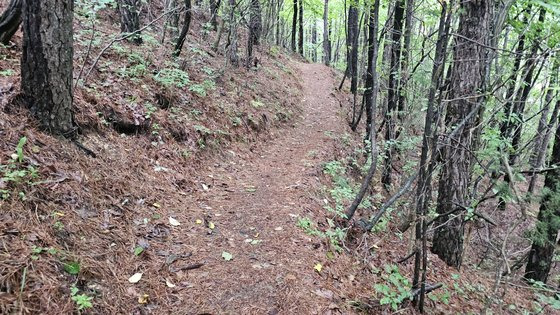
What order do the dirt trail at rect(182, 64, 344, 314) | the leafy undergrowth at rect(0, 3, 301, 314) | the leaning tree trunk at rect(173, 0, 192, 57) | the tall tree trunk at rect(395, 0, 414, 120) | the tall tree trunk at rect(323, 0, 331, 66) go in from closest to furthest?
the leafy undergrowth at rect(0, 3, 301, 314) < the dirt trail at rect(182, 64, 344, 314) < the tall tree trunk at rect(395, 0, 414, 120) < the leaning tree trunk at rect(173, 0, 192, 57) < the tall tree trunk at rect(323, 0, 331, 66)

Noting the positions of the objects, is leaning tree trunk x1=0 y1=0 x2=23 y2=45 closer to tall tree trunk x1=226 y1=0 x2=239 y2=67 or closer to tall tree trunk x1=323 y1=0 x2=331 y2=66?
tall tree trunk x1=226 y1=0 x2=239 y2=67

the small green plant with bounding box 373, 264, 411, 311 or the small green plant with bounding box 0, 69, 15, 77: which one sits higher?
the small green plant with bounding box 0, 69, 15, 77

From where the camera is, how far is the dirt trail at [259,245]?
10.9 feet

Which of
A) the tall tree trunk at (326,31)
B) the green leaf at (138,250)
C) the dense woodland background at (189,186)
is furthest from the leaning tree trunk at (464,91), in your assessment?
the tall tree trunk at (326,31)

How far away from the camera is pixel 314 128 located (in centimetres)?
1183

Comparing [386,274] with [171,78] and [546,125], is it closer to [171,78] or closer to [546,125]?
[546,125]

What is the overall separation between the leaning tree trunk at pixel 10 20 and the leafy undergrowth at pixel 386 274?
4.91 m

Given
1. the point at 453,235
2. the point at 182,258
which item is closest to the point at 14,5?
the point at 182,258

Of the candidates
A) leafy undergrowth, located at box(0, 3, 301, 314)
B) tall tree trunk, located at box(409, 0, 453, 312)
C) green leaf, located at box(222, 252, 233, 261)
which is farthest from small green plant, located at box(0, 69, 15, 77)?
tall tree trunk, located at box(409, 0, 453, 312)

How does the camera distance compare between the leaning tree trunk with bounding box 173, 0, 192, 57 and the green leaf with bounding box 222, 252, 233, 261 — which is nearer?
the green leaf with bounding box 222, 252, 233, 261

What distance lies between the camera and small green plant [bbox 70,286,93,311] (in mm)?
2639

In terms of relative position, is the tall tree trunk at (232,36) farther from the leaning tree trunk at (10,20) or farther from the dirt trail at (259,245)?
the leaning tree trunk at (10,20)

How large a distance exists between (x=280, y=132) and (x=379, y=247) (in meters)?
5.56

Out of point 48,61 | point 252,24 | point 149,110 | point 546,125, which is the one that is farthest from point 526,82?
point 48,61
